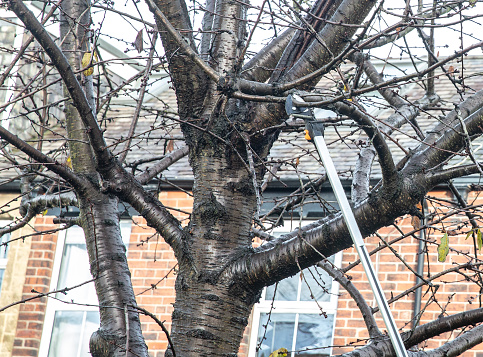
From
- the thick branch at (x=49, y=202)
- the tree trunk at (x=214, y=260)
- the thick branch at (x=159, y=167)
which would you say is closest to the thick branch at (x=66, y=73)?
the tree trunk at (x=214, y=260)

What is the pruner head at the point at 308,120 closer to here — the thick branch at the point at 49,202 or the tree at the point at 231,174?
A: the tree at the point at 231,174

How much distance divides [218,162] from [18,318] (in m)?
5.39

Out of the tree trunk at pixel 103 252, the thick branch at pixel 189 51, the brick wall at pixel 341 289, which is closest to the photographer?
the thick branch at pixel 189 51

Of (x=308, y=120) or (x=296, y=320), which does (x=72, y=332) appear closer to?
(x=296, y=320)

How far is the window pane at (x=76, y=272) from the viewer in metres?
7.72

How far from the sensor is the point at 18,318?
7.43 meters

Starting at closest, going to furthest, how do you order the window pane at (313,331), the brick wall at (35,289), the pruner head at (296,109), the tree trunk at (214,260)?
the pruner head at (296,109) < the tree trunk at (214,260) < the window pane at (313,331) < the brick wall at (35,289)

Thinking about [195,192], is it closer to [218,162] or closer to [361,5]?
[218,162]

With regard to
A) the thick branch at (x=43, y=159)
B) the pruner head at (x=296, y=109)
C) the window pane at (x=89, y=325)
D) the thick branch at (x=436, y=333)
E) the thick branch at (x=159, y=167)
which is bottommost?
the thick branch at (x=436, y=333)

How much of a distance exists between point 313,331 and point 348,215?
4.86 metres

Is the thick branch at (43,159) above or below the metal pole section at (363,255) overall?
above

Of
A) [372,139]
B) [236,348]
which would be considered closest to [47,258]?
[236,348]

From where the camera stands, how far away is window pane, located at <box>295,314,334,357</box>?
22.0 feet

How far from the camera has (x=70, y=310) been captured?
7738mm
